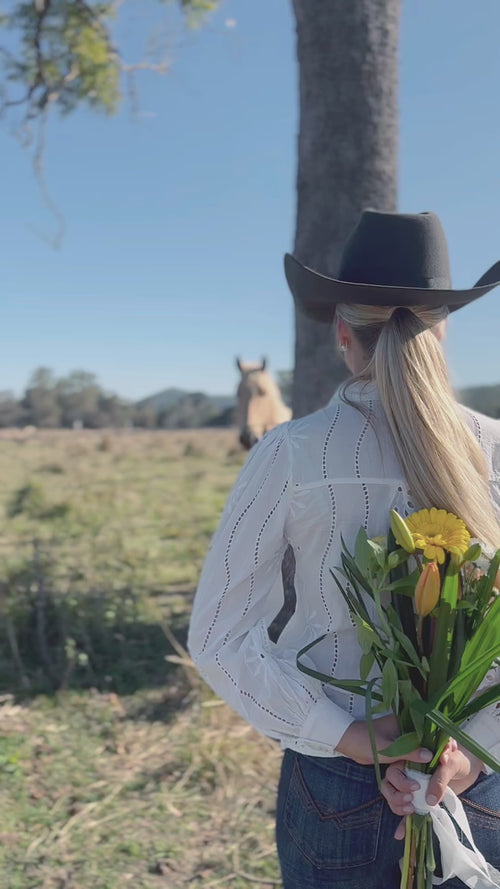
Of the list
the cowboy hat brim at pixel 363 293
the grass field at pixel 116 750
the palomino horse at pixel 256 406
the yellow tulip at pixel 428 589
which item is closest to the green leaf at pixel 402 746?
the yellow tulip at pixel 428 589

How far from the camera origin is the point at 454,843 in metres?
1.23

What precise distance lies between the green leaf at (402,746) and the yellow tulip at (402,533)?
33cm

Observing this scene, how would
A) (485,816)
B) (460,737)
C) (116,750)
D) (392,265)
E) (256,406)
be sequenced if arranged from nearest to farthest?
1. (460,737)
2. (485,816)
3. (392,265)
4. (116,750)
5. (256,406)

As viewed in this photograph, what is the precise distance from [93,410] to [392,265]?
45.2 metres

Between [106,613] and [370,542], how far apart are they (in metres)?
4.00

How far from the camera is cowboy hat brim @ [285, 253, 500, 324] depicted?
1.40 metres

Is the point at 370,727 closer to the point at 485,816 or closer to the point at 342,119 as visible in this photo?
the point at 485,816

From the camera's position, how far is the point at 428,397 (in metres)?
1.30

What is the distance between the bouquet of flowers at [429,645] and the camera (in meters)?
1.16

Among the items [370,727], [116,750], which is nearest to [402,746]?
[370,727]

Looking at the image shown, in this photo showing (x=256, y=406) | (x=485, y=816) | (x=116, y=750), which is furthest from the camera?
(x=256, y=406)

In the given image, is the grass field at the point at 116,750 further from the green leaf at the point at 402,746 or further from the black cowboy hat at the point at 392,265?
the black cowboy hat at the point at 392,265

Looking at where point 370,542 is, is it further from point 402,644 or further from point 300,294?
point 300,294

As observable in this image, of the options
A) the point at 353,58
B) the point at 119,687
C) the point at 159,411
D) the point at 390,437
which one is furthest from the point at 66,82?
the point at 159,411
